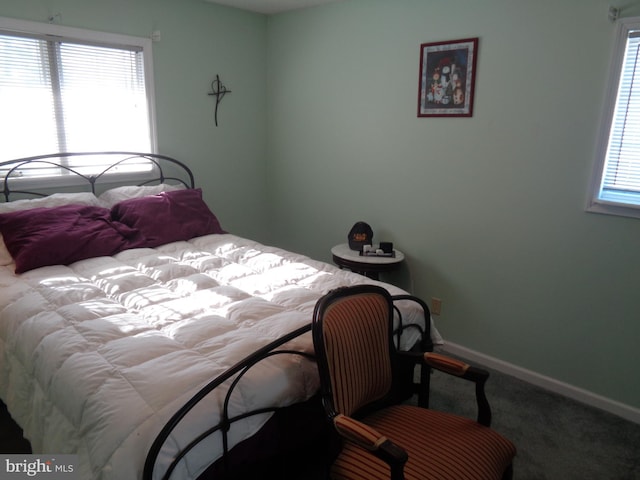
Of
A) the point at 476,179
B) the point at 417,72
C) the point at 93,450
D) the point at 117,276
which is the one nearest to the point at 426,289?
the point at 476,179

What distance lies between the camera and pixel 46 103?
292 cm

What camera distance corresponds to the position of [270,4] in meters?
3.53

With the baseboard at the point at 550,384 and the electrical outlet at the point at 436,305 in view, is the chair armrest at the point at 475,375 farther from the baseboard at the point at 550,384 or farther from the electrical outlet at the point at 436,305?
the electrical outlet at the point at 436,305

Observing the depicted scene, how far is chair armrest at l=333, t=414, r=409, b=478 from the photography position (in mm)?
1197

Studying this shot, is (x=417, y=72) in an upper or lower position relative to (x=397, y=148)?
upper

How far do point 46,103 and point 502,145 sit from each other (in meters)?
2.82

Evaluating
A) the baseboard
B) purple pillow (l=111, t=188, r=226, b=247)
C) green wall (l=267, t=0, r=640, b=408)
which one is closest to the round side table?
green wall (l=267, t=0, r=640, b=408)

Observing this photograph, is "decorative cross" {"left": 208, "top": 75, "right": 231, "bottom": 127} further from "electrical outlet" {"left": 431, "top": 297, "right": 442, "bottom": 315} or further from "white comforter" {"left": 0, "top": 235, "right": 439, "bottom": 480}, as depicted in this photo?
"electrical outlet" {"left": 431, "top": 297, "right": 442, "bottom": 315}

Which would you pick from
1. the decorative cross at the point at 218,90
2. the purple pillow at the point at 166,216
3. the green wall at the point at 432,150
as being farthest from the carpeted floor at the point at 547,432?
the decorative cross at the point at 218,90

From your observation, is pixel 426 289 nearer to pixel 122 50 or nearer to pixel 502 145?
pixel 502 145

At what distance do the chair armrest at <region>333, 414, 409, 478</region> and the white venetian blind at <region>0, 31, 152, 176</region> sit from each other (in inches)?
105

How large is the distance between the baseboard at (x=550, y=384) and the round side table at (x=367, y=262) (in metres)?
0.66

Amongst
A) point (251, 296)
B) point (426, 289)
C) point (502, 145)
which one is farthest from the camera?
point (426, 289)

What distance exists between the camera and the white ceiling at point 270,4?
3424 millimetres
